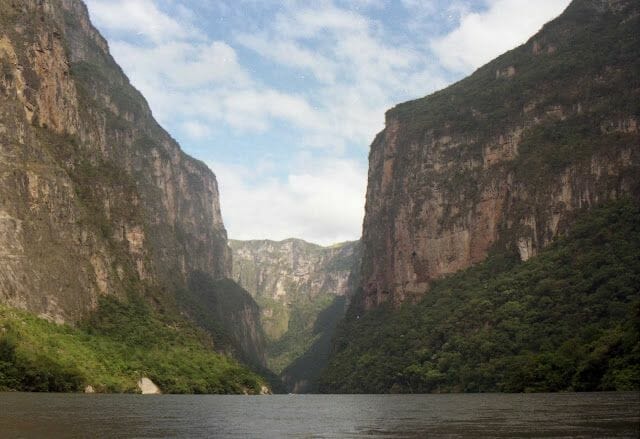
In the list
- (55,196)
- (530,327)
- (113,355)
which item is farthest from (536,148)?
(113,355)

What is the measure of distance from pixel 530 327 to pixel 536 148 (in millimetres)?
58939

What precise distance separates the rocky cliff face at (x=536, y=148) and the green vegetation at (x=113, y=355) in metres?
64.3

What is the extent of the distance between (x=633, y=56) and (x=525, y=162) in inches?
1234

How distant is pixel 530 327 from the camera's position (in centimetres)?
11838

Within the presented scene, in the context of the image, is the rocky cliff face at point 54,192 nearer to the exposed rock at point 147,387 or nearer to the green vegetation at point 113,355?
the green vegetation at point 113,355

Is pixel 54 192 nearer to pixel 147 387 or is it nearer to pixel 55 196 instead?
pixel 55 196

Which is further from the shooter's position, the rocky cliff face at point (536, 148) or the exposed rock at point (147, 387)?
the rocky cliff face at point (536, 148)

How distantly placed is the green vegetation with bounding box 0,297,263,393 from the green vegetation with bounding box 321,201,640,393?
112ft

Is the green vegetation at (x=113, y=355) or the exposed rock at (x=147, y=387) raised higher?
the green vegetation at (x=113, y=355)

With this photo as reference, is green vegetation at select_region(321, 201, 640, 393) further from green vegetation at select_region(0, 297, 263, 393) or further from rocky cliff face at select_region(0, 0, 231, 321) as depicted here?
rocky cliff face at select_region(0, 0, 231, 321)

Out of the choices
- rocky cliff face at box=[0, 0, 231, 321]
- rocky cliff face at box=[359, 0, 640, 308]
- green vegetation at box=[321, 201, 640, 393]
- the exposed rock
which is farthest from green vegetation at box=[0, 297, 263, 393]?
rocky cliff face at box=[359, 0, 640, 308]

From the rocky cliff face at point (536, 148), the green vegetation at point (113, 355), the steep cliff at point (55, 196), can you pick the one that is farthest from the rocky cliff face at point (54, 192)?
the rocky cliff face at point (536, 148)

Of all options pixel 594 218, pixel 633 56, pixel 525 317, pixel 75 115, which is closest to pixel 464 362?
pixel 525 317

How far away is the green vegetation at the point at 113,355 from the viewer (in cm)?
8544
